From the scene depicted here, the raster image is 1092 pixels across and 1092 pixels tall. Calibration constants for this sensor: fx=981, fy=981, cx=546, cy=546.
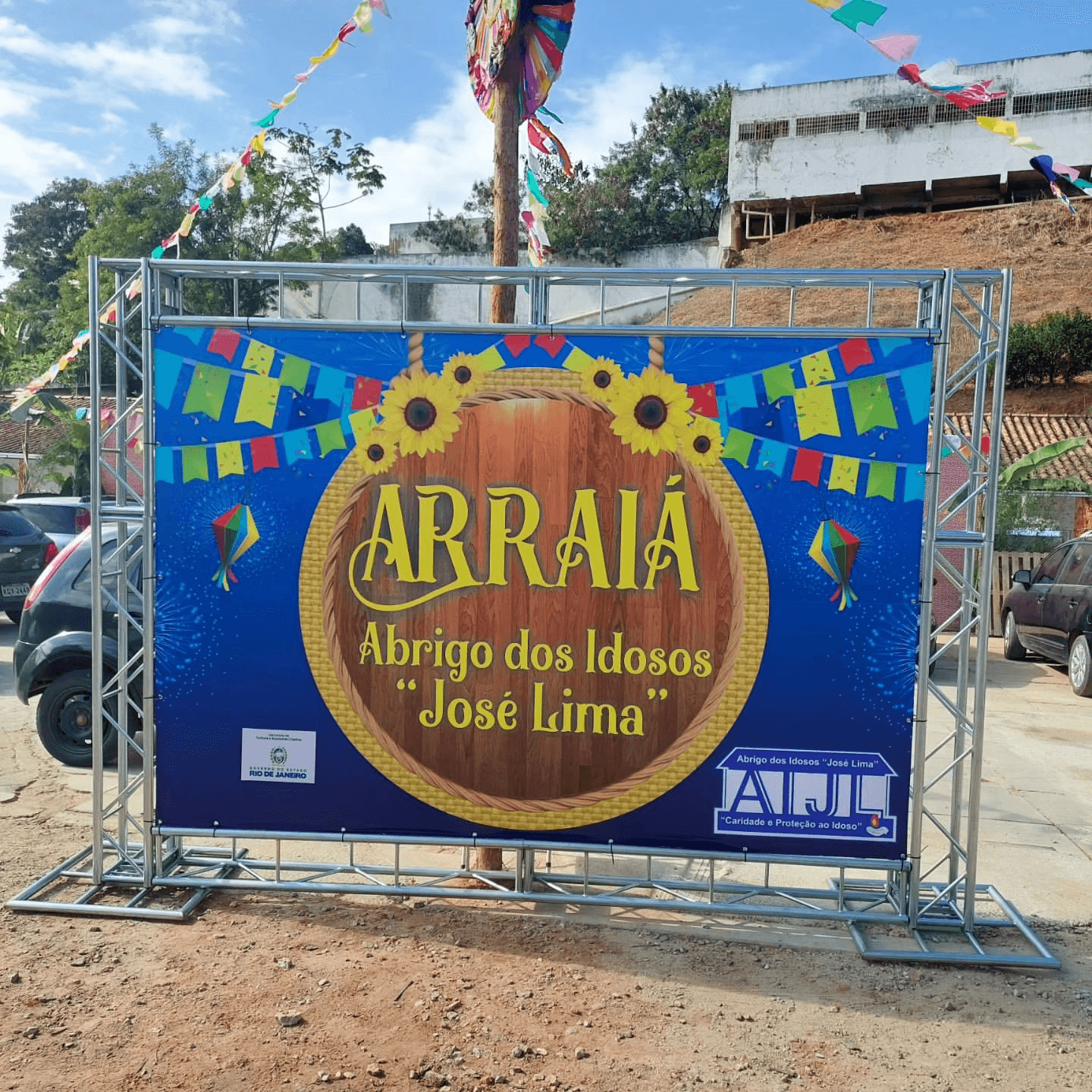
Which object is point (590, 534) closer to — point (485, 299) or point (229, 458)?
point (229, 458)

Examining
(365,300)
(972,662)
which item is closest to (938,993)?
(972,662)

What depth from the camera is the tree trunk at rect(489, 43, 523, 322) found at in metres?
6.19

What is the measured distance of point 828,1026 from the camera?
4129 millimetres

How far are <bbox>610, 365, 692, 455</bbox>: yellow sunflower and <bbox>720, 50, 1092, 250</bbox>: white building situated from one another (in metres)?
35.8

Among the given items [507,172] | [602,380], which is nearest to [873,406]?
[602,380]

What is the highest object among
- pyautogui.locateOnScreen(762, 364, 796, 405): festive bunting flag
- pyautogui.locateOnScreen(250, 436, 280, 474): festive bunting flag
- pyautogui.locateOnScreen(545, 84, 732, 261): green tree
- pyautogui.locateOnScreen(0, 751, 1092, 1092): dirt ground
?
pyautogui.locateOnScreen(545, 84, 732, 261): green tree

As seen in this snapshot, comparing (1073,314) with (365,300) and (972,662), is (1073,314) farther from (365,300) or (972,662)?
(365,300)

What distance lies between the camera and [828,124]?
125 ft

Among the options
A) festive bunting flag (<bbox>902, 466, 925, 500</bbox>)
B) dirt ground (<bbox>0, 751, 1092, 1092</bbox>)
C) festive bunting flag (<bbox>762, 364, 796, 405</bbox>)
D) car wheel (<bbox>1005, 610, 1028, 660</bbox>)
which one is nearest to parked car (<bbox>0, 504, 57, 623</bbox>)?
dirt ground (<bbox>0, 751, 1092, 1092</bbox>)

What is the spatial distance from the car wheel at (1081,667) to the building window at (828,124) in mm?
32114

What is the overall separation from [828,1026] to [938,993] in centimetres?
67

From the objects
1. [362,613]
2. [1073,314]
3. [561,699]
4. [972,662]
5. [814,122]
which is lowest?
[972,662]

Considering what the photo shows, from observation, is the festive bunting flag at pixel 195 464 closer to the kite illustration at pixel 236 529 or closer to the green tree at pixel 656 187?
the kite illustration at pixel 236 529

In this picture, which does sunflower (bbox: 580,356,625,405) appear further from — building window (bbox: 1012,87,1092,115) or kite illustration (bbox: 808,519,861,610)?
building window (bbox: 1012,87,1092,115)
